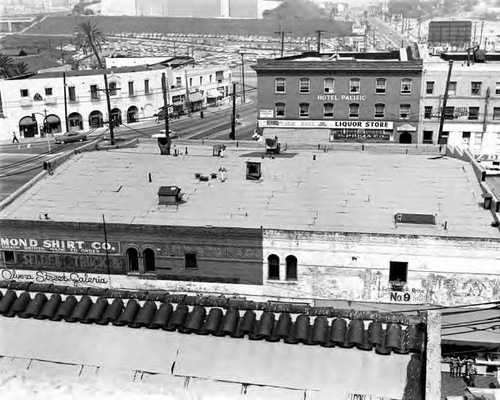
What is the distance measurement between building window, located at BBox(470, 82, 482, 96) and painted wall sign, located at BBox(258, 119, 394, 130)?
826 cm

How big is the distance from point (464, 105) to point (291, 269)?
137 ft

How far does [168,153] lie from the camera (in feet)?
118

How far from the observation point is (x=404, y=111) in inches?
2453

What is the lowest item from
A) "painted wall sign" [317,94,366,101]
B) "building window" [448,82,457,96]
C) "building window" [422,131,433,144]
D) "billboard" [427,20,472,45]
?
"building window" [422,131,433,144]

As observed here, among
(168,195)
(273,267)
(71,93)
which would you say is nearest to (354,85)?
(168,195)

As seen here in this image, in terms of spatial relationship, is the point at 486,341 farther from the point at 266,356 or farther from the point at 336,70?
the point at 336,70

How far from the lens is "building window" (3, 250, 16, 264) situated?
28.0m

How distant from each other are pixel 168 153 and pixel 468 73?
121 ft

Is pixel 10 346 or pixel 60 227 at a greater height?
pixel 10 346

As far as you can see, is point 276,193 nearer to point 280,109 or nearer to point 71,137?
point 280,109

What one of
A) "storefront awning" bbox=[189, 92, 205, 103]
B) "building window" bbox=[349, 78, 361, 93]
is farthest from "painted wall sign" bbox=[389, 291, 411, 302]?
"storefront awning" bbox=[189, 92, 205, 103]

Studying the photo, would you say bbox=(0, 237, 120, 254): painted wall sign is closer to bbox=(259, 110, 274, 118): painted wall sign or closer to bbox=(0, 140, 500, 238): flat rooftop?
bbox=(0, 140, 500, 238): flat rooftop

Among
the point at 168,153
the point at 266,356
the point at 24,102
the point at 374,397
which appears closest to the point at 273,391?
the point at 266,356

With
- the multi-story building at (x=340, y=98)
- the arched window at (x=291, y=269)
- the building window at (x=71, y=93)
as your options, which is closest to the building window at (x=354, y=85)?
the multi-story building at (x=340, y=98)
